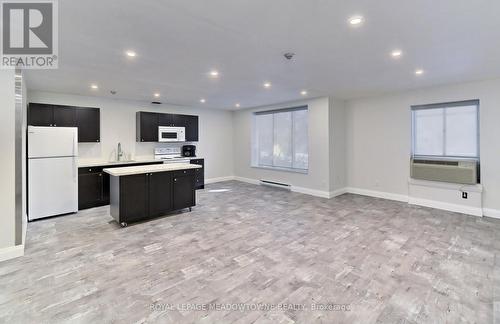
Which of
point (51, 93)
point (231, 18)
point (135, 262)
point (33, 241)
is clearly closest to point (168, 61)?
point (231, 18)

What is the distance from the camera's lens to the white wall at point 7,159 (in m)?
2.91

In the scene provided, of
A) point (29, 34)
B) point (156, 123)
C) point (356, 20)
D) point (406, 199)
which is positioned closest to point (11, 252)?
point (29, 34)

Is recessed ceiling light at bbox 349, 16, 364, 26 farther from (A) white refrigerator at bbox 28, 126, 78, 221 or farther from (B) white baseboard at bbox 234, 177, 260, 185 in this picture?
(B) white baseboard at bbox 234, 177, 260, 185

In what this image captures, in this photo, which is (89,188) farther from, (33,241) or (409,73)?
(409,73)

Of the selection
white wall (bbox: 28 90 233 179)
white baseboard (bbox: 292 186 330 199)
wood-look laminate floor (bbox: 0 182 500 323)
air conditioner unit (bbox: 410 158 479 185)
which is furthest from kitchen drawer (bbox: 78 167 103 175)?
air conditioner unit (bbox: 410 158 479 185)

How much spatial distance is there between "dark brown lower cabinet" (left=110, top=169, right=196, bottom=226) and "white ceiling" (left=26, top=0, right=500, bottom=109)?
173 cm

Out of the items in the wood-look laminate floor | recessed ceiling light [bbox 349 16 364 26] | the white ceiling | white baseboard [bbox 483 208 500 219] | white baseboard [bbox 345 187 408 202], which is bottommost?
the wood-look laminate floor

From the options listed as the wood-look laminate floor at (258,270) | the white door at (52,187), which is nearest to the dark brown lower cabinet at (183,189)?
the wood-look laminate floor at (258,270)

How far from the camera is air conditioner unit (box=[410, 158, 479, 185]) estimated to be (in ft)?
14.8

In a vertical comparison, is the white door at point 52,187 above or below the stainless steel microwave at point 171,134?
below

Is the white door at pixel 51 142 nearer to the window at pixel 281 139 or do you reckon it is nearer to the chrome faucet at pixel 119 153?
the chrome faucet at pixel 119 153

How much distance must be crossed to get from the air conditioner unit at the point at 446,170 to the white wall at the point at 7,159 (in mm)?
6858

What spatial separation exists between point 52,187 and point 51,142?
0.83 metres

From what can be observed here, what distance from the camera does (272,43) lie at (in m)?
2.74
